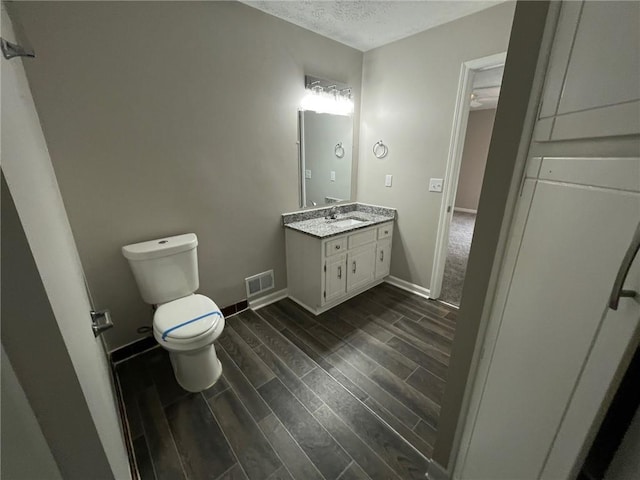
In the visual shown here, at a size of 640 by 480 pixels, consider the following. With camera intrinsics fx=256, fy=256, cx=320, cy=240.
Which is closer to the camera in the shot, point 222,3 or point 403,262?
point 222,3

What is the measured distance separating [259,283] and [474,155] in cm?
641

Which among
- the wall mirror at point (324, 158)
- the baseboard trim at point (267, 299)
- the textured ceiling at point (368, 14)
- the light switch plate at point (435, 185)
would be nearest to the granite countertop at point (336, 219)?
the wall mirror at point (324, 158)

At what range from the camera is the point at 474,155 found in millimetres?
6363

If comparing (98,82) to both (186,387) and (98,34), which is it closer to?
(98,34)

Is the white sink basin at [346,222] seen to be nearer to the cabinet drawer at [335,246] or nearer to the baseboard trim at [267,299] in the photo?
the cabinet drawer at [335,246]

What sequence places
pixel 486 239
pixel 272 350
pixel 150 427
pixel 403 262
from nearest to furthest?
pixel 486 239, pixel 150 427, pixel 272 350, pixel 403 262

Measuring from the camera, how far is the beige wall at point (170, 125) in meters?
1.39

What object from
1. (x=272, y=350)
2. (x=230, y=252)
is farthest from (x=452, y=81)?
(x=272, y=350)

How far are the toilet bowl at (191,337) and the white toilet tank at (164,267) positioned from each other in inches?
3.2

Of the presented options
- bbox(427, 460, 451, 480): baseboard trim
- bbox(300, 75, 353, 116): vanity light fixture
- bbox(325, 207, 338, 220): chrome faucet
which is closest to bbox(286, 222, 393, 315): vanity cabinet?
bbox(325, 207, 338, 220): chrome faucet

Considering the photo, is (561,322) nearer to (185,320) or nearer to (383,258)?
(185,320)

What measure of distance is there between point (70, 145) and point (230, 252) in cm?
119

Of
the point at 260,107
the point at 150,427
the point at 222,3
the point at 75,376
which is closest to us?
the point at 75,376

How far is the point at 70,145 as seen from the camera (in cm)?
143
